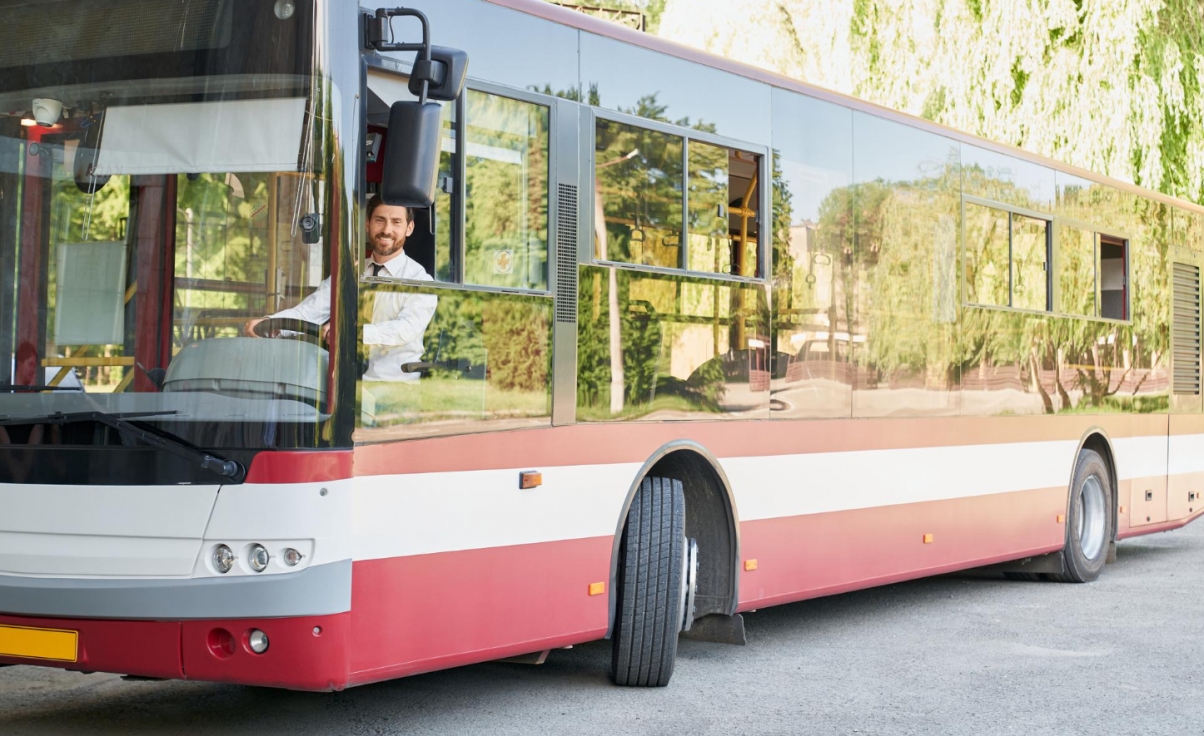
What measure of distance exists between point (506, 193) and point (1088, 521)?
761 cm

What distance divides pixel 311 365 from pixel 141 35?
4.71ft

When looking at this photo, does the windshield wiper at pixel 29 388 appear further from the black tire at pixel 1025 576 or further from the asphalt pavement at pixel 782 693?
the black tire at pixel 1025 576

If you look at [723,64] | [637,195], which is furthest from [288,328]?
[723,64]

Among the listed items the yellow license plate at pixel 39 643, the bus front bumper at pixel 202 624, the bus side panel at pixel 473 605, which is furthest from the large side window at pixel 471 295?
the yellow license plate at pixel 39 643

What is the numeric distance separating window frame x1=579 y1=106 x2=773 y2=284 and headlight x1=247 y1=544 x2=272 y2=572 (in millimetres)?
2214

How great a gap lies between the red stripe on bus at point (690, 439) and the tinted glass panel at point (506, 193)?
2.32ft

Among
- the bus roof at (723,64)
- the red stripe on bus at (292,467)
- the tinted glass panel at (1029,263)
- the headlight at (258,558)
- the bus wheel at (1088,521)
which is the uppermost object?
the bus roof at (723,64)

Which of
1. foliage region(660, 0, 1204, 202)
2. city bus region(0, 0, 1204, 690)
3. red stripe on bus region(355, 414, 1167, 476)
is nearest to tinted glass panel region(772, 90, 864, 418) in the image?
city bus region(0, 0, 1204, 690)

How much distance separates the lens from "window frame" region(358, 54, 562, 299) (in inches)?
227

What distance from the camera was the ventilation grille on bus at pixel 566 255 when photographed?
22.3ft

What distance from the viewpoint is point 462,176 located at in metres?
6.25

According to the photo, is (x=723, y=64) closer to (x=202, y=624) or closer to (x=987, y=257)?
(x=987, y=257)

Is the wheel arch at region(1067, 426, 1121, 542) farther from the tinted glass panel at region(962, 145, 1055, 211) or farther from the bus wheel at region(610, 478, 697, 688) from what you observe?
the bus wheel at region(610, 478, 697, 688)

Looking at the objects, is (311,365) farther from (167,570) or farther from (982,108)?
(982,108)
